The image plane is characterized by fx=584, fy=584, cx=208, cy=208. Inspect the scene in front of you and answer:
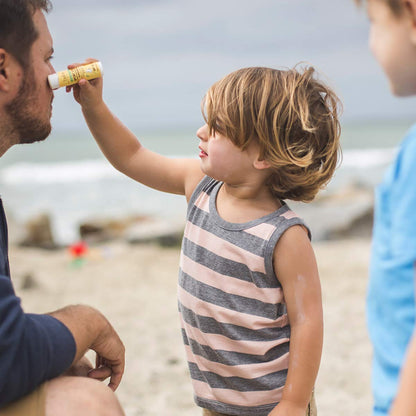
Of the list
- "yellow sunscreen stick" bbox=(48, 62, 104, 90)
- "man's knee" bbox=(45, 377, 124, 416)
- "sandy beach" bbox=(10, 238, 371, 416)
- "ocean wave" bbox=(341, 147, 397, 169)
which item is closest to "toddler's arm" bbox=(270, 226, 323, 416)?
"man's knee" bbox=(45, 377, 124, 416)

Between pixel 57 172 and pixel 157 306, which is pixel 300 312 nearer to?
pixel 157 306

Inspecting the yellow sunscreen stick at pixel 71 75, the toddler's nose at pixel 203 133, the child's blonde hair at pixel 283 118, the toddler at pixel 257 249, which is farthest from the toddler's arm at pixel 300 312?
the yellow sunscreen stick at pixel 71 75

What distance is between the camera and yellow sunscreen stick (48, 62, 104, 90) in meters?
1.93

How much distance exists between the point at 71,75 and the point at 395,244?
1244 mm

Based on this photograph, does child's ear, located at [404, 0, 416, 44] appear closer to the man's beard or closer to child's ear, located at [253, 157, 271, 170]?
child's ear, located at [253, 157, 271, 170]

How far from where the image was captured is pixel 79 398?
1.53 meters

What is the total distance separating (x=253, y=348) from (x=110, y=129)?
89 cm

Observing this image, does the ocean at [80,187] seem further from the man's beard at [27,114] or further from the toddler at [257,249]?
the toddler at [257,249]

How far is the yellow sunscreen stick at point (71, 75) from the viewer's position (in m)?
1.93

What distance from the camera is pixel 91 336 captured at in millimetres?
1663

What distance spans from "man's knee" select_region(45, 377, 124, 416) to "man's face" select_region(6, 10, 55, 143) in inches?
32.9

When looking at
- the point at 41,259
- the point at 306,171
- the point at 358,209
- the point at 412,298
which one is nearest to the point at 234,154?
the point at 306,171

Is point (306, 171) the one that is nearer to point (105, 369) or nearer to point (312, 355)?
point (312, 355)

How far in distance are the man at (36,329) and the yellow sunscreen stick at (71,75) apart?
0.04 meters
